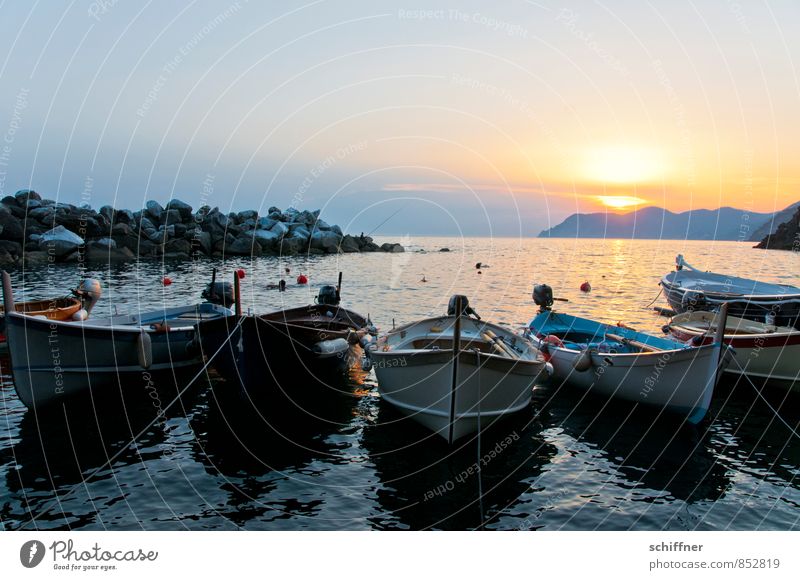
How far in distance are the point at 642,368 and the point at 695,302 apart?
15176mm

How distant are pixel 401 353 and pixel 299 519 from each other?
4.96m

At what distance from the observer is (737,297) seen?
27.9 meters

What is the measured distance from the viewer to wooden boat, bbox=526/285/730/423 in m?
14.7

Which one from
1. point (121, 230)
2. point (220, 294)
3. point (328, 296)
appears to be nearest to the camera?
point (220, 294)

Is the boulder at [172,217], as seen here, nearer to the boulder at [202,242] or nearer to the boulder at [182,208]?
the boulder at [182,208]

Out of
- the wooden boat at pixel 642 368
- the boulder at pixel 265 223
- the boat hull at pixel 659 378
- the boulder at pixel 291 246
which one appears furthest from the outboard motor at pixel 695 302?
the boulder at pixel 265 223

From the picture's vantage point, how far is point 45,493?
1129 cm

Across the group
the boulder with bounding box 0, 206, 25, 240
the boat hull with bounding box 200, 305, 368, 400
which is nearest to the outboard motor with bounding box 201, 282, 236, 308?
the boat hull with bounding box 200, 305, 368, 400

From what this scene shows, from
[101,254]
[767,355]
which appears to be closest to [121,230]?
[101,254]

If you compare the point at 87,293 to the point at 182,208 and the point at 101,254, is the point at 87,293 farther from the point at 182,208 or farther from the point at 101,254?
the point at 182,208

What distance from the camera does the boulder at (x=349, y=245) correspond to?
10021cm

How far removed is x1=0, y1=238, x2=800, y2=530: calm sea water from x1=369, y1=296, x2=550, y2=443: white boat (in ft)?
1.87
